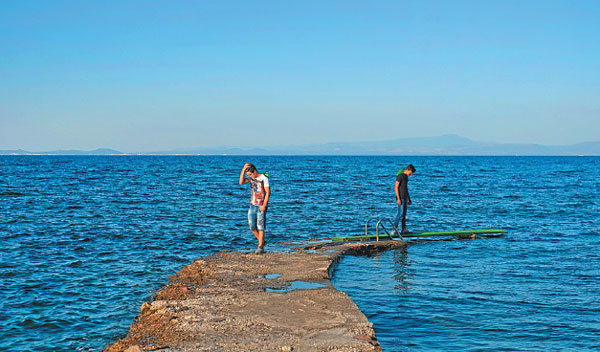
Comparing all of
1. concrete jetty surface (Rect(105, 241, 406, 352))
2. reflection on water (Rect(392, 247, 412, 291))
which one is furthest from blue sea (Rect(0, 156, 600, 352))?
concrete jetty surface (Rect(105, 241, 406, 352))

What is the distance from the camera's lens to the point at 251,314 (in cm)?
772

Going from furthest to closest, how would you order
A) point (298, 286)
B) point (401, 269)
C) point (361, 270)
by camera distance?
point (401, 269) → point (361, 270) → point (298, 286)

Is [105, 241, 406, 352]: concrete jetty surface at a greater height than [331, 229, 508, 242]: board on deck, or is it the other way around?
[105, 241, 406, 352]: concrete jetty surface

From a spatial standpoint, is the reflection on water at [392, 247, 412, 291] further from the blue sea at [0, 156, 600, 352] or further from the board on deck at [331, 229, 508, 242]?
the board on deck at [331, 229, 508, 242]

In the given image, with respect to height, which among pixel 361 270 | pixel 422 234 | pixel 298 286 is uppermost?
pixel 298 286

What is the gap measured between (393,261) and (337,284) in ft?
10.8

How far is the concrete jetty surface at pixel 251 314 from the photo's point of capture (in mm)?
6496

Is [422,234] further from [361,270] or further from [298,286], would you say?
[298,286]

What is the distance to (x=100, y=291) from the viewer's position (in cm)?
1079

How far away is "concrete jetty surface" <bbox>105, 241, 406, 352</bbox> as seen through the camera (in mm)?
6496

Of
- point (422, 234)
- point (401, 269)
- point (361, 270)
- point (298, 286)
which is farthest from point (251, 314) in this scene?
point (422, 234)

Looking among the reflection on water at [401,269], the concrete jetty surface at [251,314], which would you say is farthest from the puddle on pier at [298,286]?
the reflection on water at [401,269]

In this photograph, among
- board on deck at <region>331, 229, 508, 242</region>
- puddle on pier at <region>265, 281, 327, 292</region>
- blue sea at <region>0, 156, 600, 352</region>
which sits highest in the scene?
puddle on pier at <region>265, 281, 327, 292</region>

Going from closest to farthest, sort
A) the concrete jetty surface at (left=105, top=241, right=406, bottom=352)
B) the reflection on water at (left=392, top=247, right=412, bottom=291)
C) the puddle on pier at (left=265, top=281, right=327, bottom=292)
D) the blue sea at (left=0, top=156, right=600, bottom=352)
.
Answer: the concrete jetty surface at (left=105, top=241, right=406, bottom=352) < the blue sea at (left=0, top=156, right=600, bottom=352) < the puddle on pier at (left=265, top=281, right=327, bottom=292) < the reflection on water at (left=392, top=247, right=412, bottom=291)
